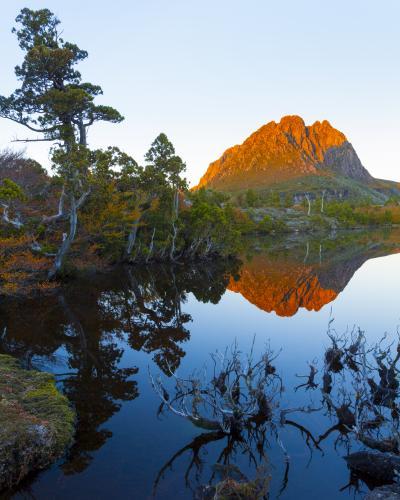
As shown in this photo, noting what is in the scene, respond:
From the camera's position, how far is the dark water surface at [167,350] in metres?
10.0

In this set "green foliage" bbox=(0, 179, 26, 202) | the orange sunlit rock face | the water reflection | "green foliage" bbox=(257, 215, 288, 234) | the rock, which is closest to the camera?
the rock

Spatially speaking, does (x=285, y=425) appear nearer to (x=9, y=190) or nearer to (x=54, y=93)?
(x=9, y=190)

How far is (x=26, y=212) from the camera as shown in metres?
34.1

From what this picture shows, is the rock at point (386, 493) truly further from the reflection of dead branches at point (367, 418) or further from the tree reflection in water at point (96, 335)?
the tree reflection in water at point (96, 335)

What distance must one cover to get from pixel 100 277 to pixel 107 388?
99.7 feet

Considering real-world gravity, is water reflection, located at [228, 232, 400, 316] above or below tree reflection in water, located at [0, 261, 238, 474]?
above

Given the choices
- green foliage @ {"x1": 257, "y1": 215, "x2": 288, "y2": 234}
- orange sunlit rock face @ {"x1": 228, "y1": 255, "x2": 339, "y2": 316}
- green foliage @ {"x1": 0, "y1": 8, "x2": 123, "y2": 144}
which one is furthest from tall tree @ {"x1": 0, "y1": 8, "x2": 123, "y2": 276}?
green foliage @ {"x1": 257, "y1": 215, "x2": 288, "y2": 234}

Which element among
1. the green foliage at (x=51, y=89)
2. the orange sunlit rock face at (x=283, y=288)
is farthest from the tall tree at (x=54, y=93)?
the orange sunlit rock face at (x=283, y=288)

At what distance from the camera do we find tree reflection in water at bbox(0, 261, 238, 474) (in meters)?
13.8

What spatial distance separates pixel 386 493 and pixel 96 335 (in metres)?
17.7

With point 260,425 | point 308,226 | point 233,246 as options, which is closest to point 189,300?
point 260,425

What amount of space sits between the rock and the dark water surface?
45.1 inches

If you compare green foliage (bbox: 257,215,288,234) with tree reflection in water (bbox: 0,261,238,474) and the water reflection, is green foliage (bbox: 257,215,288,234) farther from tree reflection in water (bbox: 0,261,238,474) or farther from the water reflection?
tree reflection in water (bbox: 0,261,238,474)

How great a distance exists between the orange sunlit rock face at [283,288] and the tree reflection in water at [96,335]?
12.8ft
